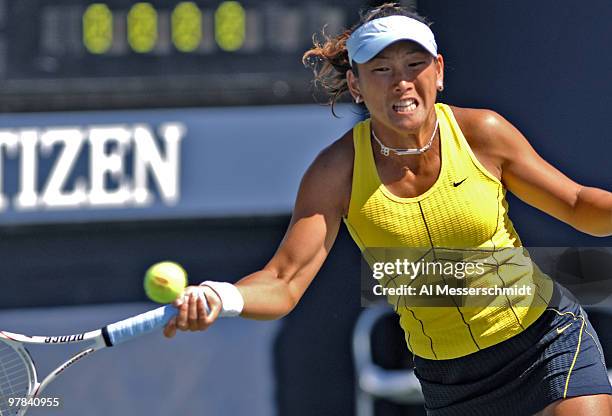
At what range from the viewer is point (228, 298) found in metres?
3.14

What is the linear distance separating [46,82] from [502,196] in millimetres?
2239

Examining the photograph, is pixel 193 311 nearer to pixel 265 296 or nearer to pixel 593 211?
pixel 265 296

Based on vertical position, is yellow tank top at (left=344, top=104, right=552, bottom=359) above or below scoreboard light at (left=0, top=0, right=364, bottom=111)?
below

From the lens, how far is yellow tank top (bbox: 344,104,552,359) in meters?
3.45

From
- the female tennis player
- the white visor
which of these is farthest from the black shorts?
the white visor

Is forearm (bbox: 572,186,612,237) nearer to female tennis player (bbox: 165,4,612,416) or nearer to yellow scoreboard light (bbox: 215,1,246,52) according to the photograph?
female tennis player (bbox: 165,4,612,416)

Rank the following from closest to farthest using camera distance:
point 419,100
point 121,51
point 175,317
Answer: point 175,317
point 419,100
point 121,51

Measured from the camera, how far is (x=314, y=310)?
17.1 feet

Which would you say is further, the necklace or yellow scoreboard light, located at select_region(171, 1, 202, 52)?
yellow scoreboard light, located at select_region(171, 1, 202, 52)

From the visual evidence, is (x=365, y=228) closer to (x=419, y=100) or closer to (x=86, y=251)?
(x=419, y=100)

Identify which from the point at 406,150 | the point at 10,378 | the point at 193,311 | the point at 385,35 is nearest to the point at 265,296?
the point at 193,311

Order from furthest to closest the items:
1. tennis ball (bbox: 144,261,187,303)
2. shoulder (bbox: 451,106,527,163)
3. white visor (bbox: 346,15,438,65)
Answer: shoulder (bbox: 451,106,527,163), white visor (bbox: 346,15,438,65), tennis ball (bbox: 144,261,187,303)

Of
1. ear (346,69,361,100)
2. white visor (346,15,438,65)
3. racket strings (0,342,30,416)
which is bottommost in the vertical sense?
racket strings (0,342,30,416)

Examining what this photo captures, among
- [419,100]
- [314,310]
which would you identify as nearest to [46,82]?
[314,310]
